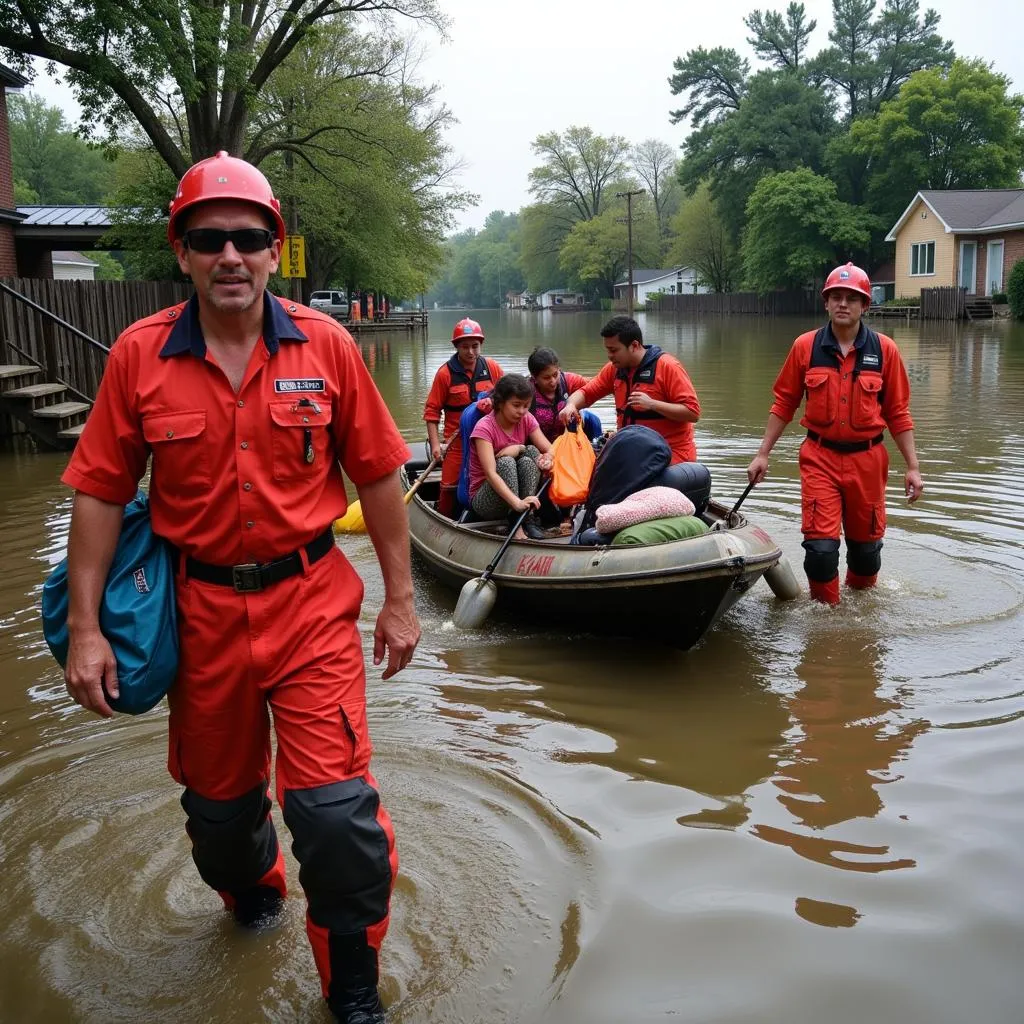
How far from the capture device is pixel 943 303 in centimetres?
4253

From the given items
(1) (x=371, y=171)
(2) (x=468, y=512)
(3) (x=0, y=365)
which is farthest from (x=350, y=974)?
(1) (x=371, y=171)

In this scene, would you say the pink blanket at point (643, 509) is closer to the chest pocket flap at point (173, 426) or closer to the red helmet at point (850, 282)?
the red helmet at point (850, 282)

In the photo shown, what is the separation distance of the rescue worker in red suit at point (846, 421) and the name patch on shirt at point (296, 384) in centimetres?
435

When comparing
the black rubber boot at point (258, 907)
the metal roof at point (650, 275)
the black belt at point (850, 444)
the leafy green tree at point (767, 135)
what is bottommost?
the black rubber boot at point (258, 907)

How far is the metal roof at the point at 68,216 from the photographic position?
31312 mm

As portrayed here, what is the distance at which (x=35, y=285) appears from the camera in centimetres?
1530

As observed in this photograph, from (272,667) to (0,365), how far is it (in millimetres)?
13218

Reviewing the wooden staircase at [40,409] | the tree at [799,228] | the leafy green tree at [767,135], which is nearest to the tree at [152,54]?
the wooden staircase at [40,409]

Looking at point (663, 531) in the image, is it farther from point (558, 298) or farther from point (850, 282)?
point (558, 298)

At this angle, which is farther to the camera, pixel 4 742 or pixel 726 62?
pixel 726 62

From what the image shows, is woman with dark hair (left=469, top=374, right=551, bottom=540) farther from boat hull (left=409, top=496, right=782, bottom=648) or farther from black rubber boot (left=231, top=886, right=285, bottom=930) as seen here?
black rubber boot (left=231, top=886, right=285, bottom=930)

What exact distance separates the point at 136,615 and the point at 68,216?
3425 cm

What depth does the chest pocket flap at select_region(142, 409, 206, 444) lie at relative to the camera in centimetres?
285

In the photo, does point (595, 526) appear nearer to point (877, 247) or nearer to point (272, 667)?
point (272, 667)
